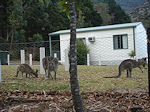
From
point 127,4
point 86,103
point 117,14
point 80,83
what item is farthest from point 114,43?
point 127,4

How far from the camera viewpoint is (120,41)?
55.0ft

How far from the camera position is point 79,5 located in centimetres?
317

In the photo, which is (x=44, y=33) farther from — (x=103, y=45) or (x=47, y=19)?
(x=103, y=45)

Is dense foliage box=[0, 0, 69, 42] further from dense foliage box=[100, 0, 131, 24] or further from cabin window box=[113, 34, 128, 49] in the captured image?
dense foliage box=[100, 0, 131, 24]

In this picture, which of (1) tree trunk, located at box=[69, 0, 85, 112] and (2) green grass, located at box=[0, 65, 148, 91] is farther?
(2) green grass, located at box=[0, 65, 148, 91]

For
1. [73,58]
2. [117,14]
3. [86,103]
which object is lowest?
[86,103]

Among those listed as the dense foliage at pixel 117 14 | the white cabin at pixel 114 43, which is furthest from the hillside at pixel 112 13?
the white cabin at pixel 114 43

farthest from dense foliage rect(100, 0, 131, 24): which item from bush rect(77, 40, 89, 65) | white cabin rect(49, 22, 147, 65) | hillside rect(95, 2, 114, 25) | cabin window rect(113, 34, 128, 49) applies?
bush rect(77, 40, 89, 65)

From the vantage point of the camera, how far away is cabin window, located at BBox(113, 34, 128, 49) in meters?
16.5

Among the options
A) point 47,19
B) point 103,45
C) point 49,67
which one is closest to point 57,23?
point 47,19

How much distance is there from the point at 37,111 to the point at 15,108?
0.35 metres

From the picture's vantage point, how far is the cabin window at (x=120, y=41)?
54.1ft

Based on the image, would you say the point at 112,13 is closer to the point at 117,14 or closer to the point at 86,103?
the point at 117,14

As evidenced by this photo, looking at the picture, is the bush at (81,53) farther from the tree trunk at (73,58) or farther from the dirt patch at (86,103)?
the tree trunk at (73,58)
